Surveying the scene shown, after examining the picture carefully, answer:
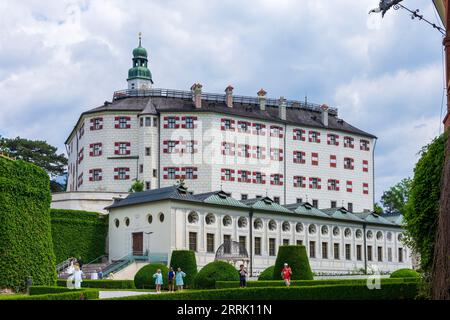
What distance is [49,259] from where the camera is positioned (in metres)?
35.6

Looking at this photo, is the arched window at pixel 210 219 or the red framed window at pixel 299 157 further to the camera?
the red framed window at pixel 299 157

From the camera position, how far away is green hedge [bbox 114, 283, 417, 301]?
23016 millimetres

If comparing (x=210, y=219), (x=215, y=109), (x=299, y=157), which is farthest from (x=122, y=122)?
(x=210, y=219)

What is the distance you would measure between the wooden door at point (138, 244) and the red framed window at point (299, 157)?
1061 inches

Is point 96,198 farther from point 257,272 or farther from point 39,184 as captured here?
point 39,184

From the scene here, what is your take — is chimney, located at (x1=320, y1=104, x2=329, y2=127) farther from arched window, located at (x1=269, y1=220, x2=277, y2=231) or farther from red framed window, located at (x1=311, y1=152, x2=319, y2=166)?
arched window, located at (x1=269, y1=220, x2=277, y2=231)

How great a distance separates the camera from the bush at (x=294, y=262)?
4103 cm

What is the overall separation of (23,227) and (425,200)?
68.8 ft

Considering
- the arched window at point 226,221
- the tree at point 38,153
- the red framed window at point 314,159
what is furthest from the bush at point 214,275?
the tree at point 38,153

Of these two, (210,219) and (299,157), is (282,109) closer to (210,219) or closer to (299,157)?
(299,157)

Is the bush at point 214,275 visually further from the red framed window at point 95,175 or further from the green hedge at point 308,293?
the red framed window at point 95,175

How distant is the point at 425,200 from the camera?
19062 mm

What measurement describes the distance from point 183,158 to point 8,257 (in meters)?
41.4
